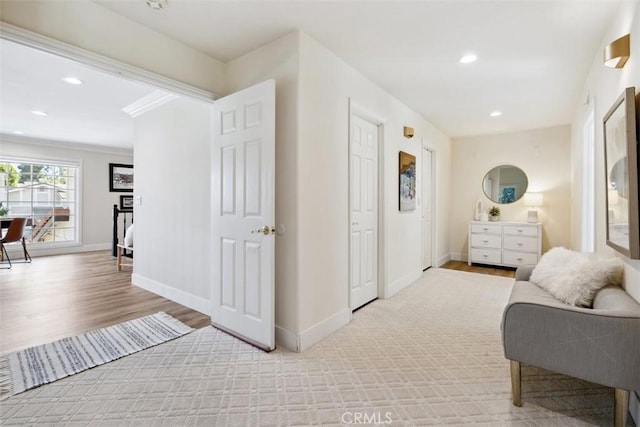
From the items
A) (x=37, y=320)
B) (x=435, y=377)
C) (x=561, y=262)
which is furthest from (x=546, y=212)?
(x=37, y=320)

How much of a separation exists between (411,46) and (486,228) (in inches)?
155

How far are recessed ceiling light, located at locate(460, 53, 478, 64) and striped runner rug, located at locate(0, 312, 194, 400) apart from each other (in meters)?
3.51

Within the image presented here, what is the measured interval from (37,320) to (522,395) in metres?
4.11

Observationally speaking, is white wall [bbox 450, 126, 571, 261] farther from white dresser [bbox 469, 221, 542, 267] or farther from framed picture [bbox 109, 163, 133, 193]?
framed picture [bbox 109, 163, 133, 193]

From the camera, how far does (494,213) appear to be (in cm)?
554

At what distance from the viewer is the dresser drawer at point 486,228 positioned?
5.20m

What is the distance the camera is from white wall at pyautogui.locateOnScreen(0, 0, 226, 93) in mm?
1734

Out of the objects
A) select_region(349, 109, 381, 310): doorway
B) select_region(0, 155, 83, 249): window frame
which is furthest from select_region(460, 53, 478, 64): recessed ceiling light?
select_region(0, 155, 83, 249): window frame

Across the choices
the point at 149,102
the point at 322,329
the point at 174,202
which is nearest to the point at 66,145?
the point at 149,102

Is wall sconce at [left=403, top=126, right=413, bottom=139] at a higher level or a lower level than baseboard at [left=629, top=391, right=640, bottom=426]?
higher

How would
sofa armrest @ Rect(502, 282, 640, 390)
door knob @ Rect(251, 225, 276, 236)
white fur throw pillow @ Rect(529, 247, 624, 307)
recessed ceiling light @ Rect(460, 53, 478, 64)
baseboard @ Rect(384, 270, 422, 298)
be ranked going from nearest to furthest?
sofa armrest @ Rect(502, 282, 640, 390)
white fur throw pillow @ Rect(529, 247, 624, 307)
door knob @ Rect(251, 225, 276, 236)
recessed ceiling light @ Rect(460, 53, 478, 64)
baseboard @ Rect(384, 270, 422, 298)

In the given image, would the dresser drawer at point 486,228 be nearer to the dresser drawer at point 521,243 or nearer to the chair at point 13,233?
the dresser drawer at point 521,243

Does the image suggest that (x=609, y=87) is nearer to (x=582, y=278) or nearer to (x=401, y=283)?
(x=582, y=278)

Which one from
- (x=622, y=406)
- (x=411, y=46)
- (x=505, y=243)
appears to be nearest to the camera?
(x=622, y=406)
